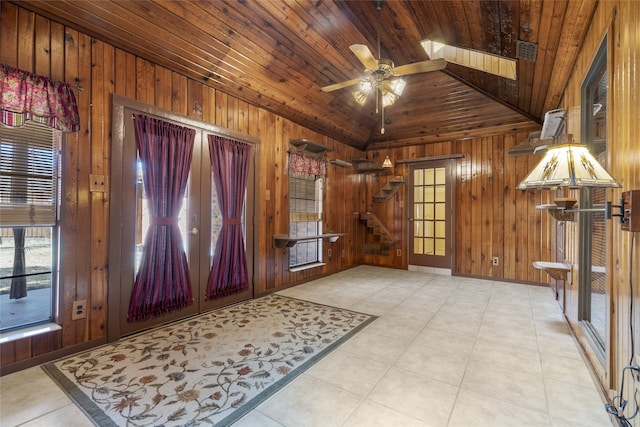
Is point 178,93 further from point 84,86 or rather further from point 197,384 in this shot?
point 197,384

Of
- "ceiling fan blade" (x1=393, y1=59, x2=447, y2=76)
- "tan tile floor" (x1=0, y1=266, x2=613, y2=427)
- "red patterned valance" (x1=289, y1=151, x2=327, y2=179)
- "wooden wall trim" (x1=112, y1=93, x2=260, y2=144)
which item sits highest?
"ceiling fan blade" (x1=393, y1=59, x2=447, y2=76)

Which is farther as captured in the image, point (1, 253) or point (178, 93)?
point (178, 93)

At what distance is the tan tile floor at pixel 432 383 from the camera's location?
1.69 metres

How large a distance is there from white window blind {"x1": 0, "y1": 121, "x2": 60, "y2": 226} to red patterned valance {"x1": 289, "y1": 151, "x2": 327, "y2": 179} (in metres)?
2.98

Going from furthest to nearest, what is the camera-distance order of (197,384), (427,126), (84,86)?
(427,126) → (84,86) → (197,384)

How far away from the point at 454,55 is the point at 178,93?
3243 millimetres

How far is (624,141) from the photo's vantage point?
61.3 inches

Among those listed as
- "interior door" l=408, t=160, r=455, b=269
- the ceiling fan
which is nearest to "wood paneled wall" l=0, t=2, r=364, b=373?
the ceiling fan

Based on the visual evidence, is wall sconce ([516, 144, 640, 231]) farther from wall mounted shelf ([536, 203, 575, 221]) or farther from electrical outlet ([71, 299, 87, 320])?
electrical outlet ([71, 299, 87, 320])

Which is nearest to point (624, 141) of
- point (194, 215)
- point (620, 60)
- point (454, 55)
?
point (620, 60)

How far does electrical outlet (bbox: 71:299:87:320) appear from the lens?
8.11 ft

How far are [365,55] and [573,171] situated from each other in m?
1.86

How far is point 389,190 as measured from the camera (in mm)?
6320

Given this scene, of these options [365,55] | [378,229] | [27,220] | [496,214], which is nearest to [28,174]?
[27,220]
